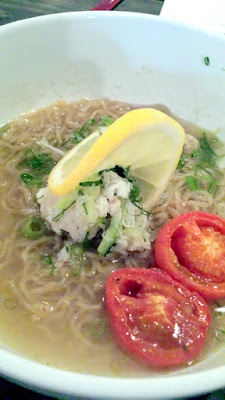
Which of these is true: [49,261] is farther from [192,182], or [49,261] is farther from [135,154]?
[192,182]

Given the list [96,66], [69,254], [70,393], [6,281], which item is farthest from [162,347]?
[96,66]

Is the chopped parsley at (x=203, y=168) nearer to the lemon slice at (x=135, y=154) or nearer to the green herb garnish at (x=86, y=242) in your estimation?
the lemon slice at (x=135, y=154)

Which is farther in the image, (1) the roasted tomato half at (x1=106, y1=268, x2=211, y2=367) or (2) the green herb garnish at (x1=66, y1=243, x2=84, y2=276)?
(2) the green herb garnish at (x1=66, y1=243, x2=84, y2=276)

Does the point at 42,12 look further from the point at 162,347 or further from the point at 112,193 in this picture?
the point at 162,347

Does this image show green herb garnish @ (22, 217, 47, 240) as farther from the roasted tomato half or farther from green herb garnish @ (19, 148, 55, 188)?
the roasted tomato half

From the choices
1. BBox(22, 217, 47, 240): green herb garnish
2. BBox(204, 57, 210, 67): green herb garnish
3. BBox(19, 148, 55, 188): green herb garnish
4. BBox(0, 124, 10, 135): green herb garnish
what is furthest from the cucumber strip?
BBox(204, 57, 210, 67): green herb garnish

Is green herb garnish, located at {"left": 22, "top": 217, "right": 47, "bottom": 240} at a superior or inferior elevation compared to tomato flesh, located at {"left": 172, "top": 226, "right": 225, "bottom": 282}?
inferior

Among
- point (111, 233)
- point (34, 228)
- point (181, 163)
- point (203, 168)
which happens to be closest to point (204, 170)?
point (203, 168)
